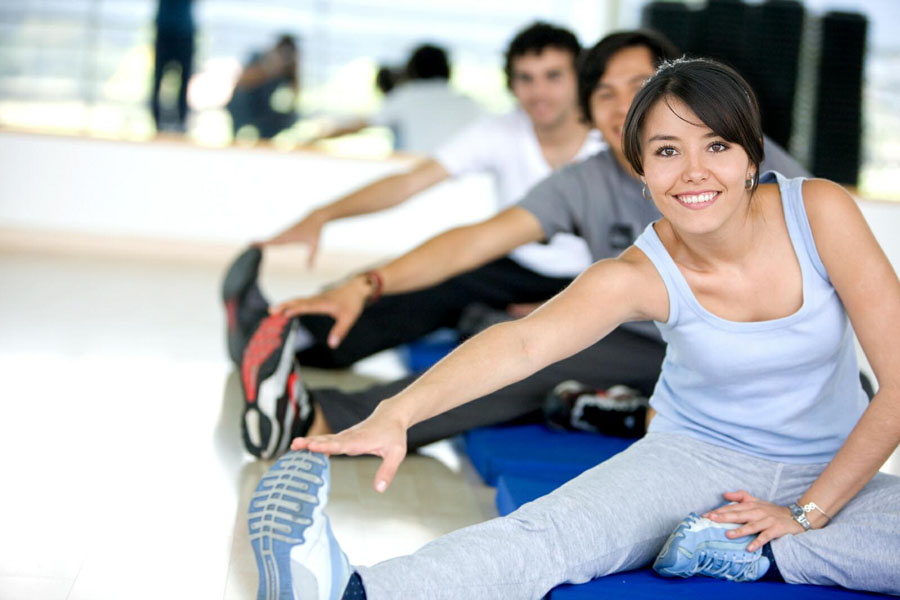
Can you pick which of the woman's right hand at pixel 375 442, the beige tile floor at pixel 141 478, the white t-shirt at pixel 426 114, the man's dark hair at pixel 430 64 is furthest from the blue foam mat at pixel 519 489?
the man's dark hair at pixel 430 64

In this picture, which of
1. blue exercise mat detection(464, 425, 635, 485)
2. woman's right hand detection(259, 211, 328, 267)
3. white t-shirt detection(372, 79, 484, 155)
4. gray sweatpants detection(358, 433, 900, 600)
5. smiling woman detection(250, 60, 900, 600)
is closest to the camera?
gray sweatpants detection(358, 433, 900, 600)

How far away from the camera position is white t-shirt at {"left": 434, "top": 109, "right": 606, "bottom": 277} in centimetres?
332

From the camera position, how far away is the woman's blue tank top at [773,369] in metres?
1.68

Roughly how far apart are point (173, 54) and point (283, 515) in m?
5.62

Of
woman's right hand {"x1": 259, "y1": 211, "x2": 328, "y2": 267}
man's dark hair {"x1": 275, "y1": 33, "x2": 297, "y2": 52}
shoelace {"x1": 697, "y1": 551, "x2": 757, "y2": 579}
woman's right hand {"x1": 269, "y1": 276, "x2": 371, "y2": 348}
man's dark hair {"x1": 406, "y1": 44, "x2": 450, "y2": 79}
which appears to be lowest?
shoelace {"x1": 697, "y1": 551, "x2": 757, "y2": 579}

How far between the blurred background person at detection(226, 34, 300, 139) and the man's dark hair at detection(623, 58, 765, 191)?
5.00 m

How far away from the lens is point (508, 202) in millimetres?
3432

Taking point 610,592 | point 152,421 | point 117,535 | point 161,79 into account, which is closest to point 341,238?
point 161,79

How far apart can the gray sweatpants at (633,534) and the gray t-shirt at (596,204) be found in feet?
2.64

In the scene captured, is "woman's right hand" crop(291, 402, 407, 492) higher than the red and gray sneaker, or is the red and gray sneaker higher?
"woman's right hand" crop(291, 402, 407, 492)

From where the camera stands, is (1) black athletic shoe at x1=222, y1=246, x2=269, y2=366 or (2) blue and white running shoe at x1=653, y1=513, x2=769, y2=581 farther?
(1) black athletic shoe at x1=222, y1=246, x2=269, y2=366

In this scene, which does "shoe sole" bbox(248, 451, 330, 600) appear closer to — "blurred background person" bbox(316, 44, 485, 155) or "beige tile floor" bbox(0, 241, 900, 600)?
"beige tile floor" bbox(0, 241, 900, 600)

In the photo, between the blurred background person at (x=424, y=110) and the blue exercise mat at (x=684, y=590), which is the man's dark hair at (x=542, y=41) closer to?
the blue exercise mat at (x=684, y=590)

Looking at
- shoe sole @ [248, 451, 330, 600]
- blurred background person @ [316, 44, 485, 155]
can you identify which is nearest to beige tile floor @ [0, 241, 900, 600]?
shoe sole @ [248, 451, 330, 600]
